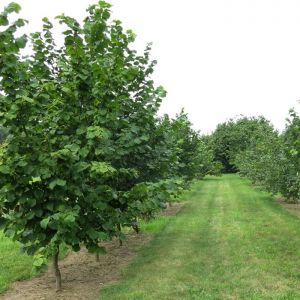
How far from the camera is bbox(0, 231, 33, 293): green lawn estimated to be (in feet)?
A: 22.1

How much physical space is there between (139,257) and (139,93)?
320 centimetres

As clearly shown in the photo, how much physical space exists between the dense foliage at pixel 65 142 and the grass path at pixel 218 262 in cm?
115

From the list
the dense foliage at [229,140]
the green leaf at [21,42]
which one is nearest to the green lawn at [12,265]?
the green leaf at [21,42]

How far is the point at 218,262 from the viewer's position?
7445 millimetres

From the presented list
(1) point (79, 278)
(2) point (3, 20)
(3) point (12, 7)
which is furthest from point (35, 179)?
(1) point (79, 278)

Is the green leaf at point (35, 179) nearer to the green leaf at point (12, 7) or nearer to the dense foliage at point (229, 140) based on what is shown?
the green leaf at point (12, 7)

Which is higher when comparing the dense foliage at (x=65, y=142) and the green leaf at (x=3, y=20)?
the green leaf at (x=3, y=20)

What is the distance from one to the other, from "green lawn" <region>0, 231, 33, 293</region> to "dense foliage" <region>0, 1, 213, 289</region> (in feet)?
3.56

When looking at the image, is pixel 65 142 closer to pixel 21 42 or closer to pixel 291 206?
pixel 21 42

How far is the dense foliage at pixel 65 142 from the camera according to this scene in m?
4.90

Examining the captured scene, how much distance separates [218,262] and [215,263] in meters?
0.09

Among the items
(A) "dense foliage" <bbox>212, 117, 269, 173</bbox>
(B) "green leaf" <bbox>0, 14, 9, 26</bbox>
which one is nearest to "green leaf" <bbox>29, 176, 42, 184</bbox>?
(B) "green leaf" <bbox>0, 14, 9, 26</bbox>

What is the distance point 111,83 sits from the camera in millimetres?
Result: 5695

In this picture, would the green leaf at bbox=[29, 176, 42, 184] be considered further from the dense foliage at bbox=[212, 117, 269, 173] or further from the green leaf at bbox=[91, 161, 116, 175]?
the dense foliage at bbox=[212, 117, 269, 173]
